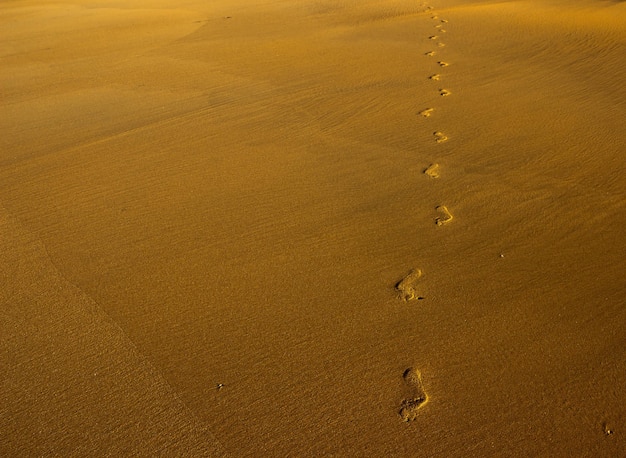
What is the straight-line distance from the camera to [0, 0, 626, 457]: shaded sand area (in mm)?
2604

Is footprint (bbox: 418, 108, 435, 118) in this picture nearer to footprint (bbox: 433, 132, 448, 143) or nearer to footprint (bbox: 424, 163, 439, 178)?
footprint (bbox: 433, 132, 448, 143)

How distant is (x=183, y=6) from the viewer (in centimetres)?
1603

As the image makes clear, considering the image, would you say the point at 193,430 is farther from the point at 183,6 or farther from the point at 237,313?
the point at 183,6

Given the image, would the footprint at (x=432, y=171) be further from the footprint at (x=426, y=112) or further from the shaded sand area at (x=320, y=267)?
the footprint at (x=426, y=112)

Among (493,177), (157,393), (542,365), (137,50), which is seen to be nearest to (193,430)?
(157,393)

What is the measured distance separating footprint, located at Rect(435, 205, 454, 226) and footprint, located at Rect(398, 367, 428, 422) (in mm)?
1495

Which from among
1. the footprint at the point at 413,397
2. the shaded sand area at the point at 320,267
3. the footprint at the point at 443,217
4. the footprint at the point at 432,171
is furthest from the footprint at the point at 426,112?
the footprint at the point at 413,397

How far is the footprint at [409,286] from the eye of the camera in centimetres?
335

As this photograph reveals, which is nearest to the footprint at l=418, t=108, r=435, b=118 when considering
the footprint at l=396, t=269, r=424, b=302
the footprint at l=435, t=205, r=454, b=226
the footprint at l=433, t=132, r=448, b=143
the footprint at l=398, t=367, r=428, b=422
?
the footprint at l=433, t=132, r=448, b=143

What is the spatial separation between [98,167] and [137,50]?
5807 millimetres

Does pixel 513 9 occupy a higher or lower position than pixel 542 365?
lower

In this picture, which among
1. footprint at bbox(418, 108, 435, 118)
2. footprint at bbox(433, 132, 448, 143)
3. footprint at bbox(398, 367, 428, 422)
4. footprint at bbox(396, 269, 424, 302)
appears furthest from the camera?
footprint at bbox(418, 108, 435, 118)

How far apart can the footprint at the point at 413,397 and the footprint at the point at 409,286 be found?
58cm

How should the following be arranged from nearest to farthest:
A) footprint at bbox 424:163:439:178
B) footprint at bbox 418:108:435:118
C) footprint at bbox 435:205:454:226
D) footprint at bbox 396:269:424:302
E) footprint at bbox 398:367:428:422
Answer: footprint at bbox 398:367:428:422, footprint at bbox 396:269:424:302, footprint at bbox 435:205:454:226, footprint at bbox 424:163:439:178, footprint at bbox 418:108:435:118
